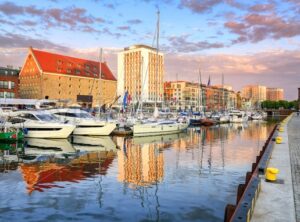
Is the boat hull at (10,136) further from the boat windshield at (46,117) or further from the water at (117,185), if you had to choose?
the water at (117,185)

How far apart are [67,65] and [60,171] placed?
102974 mm

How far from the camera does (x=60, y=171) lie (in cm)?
2183

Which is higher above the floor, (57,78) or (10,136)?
(57,78)

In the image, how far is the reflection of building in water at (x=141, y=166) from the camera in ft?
64.5

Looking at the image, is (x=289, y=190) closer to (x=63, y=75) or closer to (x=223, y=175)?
(x=223, y=175)

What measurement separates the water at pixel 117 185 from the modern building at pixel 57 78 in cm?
8044

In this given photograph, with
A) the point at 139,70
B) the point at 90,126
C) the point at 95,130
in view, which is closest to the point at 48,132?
the point at 90,126

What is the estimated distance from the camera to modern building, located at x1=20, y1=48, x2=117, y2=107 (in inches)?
4284

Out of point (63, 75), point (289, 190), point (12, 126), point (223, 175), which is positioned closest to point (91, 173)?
point (223, 175)

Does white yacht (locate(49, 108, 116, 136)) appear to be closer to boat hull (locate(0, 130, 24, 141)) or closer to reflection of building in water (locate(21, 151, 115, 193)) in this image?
boat hull (locate(0, 130, 24, 141))

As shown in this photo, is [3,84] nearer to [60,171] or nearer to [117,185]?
[60,171]

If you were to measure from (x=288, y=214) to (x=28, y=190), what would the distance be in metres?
13.2

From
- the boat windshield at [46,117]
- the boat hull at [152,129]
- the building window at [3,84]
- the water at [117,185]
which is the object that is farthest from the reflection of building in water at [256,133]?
the building window at [3,84]

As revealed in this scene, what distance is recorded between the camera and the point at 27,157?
2797cm
